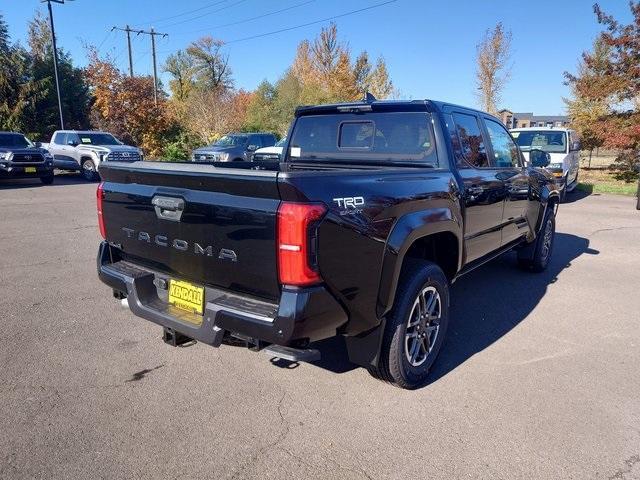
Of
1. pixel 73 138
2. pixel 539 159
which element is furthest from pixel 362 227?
pixel 73 138

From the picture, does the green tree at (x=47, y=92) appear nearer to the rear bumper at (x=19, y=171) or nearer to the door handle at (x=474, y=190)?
the rear bumper at (x=19, y=171)

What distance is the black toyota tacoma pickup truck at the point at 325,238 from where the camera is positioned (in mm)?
2365

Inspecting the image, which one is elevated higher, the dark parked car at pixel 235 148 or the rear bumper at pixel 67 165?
the dark parked car at pixel 235 148

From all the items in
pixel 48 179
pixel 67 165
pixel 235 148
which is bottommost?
pixel 48 179

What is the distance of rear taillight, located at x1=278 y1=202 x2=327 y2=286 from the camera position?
228cm

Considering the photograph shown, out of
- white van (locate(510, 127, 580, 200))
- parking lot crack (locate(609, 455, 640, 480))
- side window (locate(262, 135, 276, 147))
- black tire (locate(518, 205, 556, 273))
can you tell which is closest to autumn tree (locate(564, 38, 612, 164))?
white van (locate(510, 127, 580, 200))

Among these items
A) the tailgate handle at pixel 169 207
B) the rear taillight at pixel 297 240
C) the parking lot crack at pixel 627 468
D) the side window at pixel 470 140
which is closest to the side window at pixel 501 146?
the side window at pixel 470 140

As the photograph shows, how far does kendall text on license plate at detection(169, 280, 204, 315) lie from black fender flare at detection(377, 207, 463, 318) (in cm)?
107

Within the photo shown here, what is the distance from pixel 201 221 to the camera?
→ 2639mm

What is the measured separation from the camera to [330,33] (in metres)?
34.1

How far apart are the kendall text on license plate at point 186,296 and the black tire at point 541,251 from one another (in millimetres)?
4645

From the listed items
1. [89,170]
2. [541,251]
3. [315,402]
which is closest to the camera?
[315,402]

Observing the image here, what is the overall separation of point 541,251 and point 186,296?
4.87 meters

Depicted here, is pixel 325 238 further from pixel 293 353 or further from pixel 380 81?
pixel 380 81
